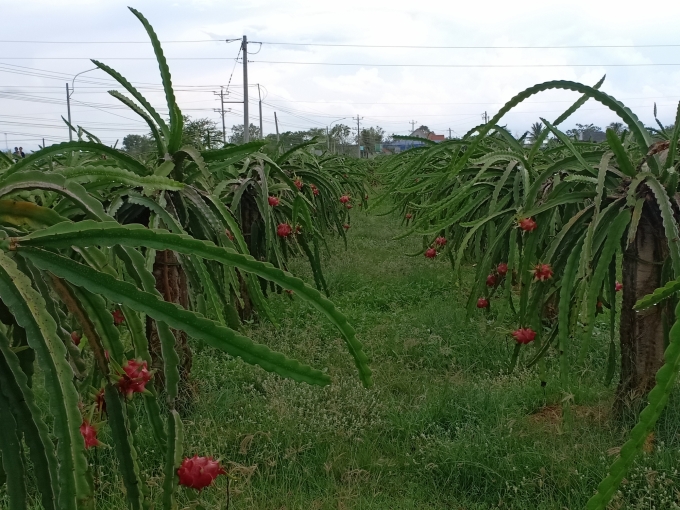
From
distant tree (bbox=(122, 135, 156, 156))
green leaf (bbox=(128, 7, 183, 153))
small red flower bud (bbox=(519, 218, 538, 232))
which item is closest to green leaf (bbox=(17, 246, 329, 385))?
green leaf (bbox=(128, 7, 183, 153))

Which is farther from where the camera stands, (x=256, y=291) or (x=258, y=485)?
(x=258, y=485)

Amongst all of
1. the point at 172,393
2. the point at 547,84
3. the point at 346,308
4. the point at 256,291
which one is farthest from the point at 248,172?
the point at 172,393

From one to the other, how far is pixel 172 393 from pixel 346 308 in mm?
2947

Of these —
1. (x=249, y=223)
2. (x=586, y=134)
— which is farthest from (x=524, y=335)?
(x=586, y=134)

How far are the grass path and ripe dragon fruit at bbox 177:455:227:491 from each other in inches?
13.0

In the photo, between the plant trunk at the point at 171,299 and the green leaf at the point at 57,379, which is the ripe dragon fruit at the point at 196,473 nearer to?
the green leaf at the point at 57,379

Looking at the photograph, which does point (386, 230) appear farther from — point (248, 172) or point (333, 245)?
point (248, 172)

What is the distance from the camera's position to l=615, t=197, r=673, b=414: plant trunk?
1.79 m

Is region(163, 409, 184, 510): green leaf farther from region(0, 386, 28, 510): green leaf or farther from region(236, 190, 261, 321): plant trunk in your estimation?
region(236, 190, 261, 321): plant trunk

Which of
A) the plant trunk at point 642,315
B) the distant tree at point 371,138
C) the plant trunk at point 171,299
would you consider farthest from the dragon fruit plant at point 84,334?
the distant tree at point 371,138

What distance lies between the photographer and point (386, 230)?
769cm

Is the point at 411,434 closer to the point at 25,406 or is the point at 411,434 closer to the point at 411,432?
the point at 411,432

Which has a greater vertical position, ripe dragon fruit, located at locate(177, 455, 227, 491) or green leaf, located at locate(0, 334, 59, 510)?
green leaf, located at locate(0, 334, 59, 510)

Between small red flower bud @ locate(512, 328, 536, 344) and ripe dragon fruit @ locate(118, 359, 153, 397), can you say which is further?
small red flower bud @ locate(512, 328, 536, 344)
